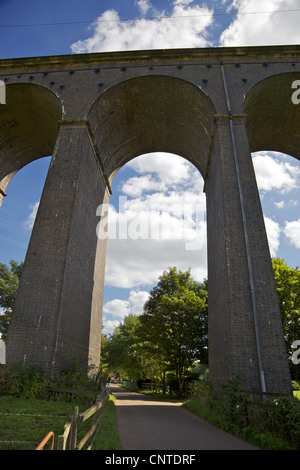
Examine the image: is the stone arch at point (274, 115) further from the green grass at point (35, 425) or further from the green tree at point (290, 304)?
the green grass at point (35, 425)

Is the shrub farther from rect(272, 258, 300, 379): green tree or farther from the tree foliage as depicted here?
rect(272, 258, 300, 379): green tree

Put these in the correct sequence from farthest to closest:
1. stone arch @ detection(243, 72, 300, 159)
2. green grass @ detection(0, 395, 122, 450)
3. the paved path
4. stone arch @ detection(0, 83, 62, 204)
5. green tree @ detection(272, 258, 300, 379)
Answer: green tree @ detection(272, 258, 300, 379) < stone arch @ detection(0, 83, 62, 204) < stone arch @ detection(243, 72, 300, 159) < the paved path < green grass @ detection(0, 395, 122, 450)

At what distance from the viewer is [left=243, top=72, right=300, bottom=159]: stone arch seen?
1597 centimetres

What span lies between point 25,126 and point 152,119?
308 inches

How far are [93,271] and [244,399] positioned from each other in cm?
1000

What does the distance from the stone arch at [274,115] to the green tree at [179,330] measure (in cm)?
1207

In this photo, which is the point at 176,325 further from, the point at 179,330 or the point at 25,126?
the point at 25,126

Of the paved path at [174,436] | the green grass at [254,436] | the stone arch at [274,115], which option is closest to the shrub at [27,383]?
the paved path at [174,436]

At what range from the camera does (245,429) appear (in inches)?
276

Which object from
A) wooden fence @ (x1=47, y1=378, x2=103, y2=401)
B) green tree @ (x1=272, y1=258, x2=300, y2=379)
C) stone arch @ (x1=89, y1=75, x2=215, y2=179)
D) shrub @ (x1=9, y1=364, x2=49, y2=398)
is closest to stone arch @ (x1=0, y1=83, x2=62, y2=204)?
stone arch @ (x1=89, y1=75, x2=215, y2=179)

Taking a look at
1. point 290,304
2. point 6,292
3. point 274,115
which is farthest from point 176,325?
point 6,292

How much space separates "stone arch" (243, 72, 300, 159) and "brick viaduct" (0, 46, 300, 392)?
0.06 metres

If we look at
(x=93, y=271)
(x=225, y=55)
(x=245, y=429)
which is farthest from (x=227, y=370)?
(x=225, y=55)
